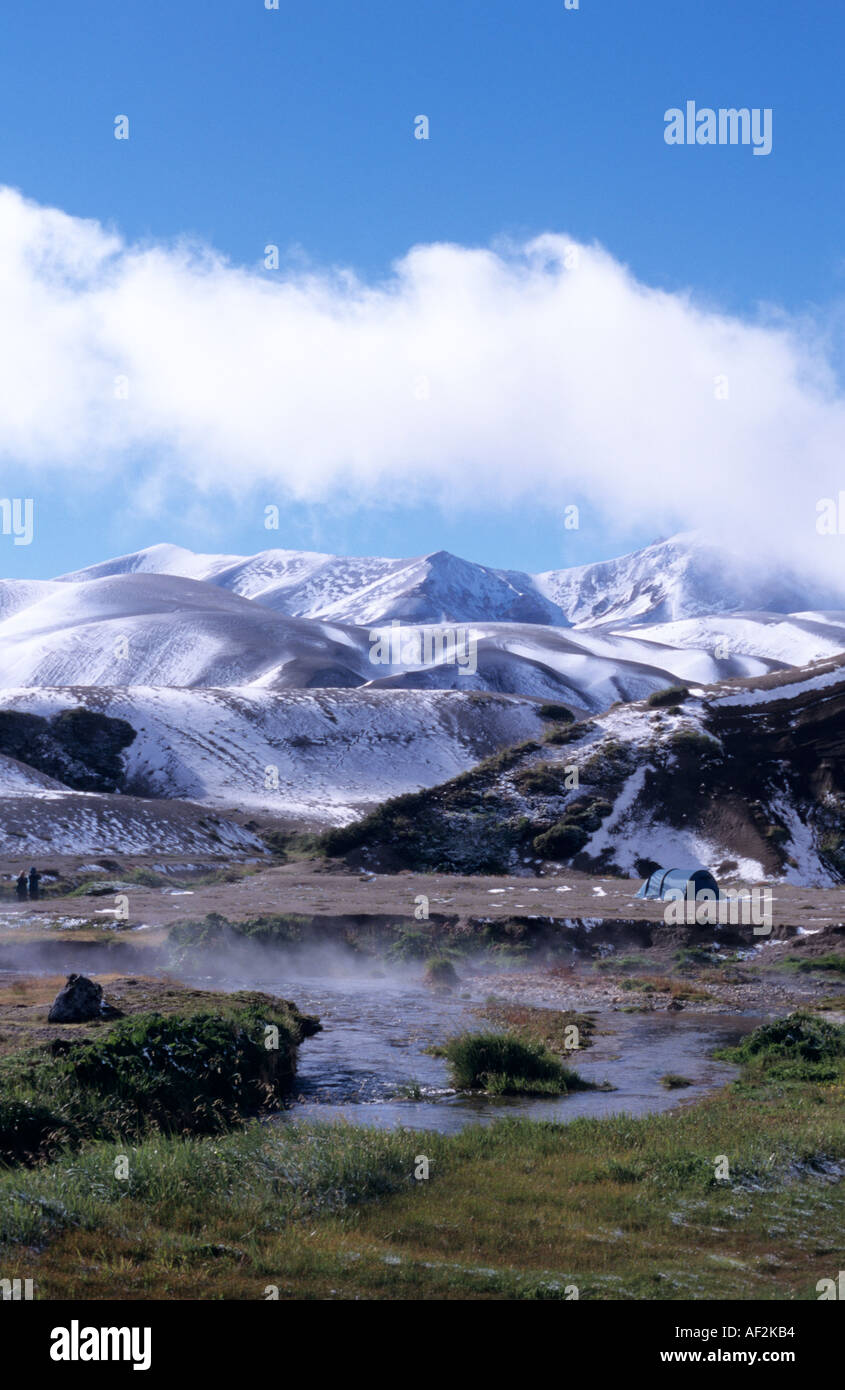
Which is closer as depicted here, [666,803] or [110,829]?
[666,803]

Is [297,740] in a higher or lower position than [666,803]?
higher

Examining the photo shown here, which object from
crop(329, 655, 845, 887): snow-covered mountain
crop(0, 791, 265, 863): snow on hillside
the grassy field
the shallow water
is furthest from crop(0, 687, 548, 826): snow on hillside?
the grassy field

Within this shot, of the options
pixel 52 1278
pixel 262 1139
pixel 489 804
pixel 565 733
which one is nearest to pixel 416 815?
pixel 489 804

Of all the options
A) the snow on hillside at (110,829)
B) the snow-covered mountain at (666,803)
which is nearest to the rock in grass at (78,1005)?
the snow-covered mountain at (666,803)

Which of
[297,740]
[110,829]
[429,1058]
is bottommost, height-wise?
[429,1058]

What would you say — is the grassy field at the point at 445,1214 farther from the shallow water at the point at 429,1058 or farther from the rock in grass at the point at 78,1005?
the rock in grass at the point at 78,1005

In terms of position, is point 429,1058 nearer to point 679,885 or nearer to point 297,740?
point 679,885

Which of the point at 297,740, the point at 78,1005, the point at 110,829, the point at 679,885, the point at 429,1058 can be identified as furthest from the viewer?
the point at 297,740

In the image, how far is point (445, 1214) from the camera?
11.8m

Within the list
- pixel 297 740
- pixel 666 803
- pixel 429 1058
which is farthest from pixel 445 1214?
pixel 297 740

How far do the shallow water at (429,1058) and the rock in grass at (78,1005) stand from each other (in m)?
3.75

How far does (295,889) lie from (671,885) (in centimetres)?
1624

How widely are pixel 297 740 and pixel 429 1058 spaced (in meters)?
91.5
